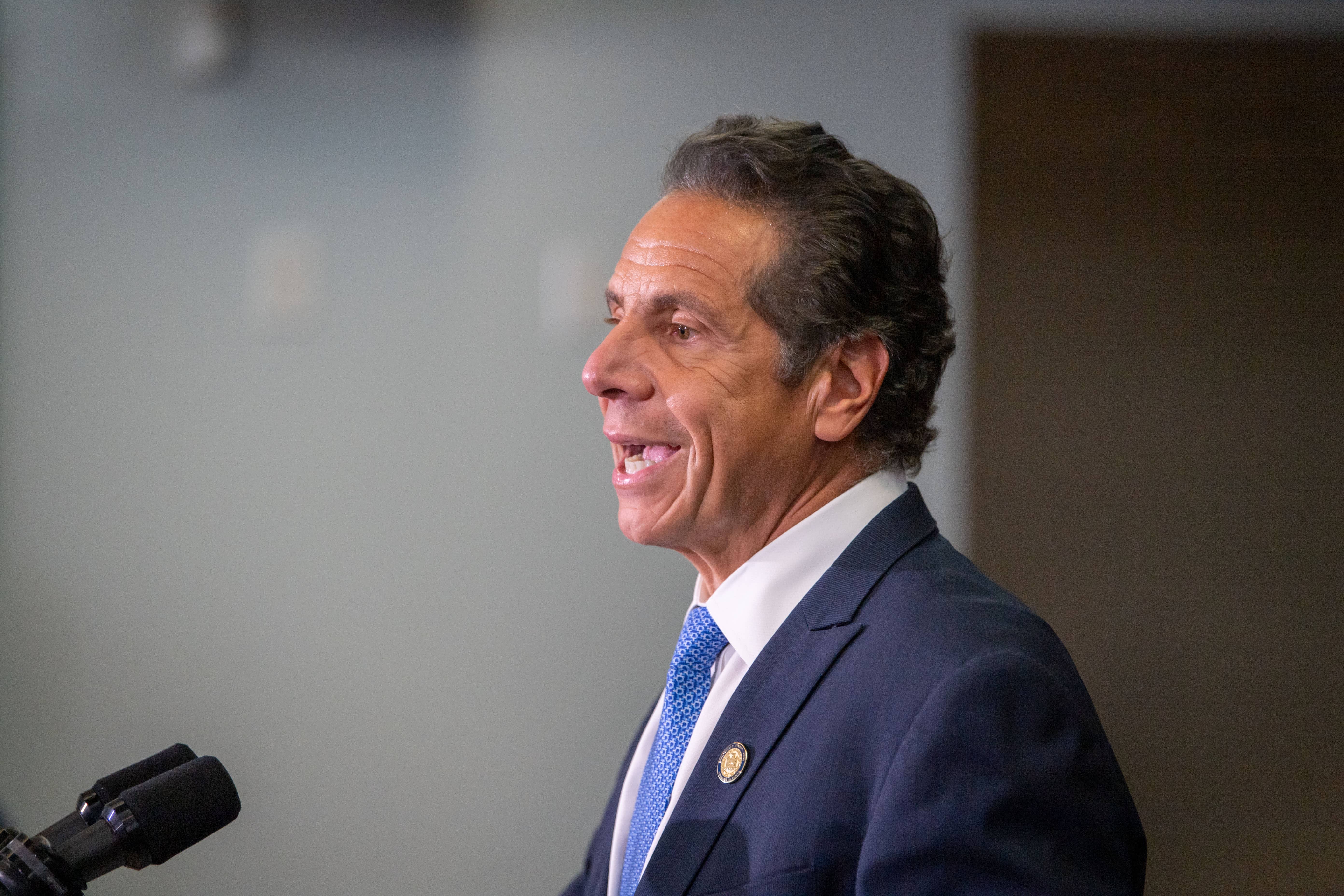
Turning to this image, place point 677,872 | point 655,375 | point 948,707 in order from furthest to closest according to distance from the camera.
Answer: point 655,375 → point 677,872 → point 948,707

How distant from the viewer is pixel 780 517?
1.20 meters

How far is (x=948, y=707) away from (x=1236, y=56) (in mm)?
2490

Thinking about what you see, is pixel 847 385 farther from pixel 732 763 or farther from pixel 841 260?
pixel 732 763

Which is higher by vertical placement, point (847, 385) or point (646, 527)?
point (847, 385)

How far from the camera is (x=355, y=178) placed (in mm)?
2738

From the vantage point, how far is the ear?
1.19 meters

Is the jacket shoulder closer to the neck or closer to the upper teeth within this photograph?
the neck

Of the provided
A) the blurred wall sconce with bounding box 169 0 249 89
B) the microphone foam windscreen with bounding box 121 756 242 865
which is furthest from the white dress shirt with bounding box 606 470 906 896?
the blurred wall sconce with bounding box 169 0 249 89

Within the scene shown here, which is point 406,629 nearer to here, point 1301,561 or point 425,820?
point 425,820

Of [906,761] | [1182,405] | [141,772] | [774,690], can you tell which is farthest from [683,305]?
[1182,405]

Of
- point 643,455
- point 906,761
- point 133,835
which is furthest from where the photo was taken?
point 643,455

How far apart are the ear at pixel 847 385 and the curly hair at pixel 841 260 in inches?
0.4

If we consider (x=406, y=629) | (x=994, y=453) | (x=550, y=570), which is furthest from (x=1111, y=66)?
(x=406, y=629)

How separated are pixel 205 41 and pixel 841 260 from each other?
7.20 feet
